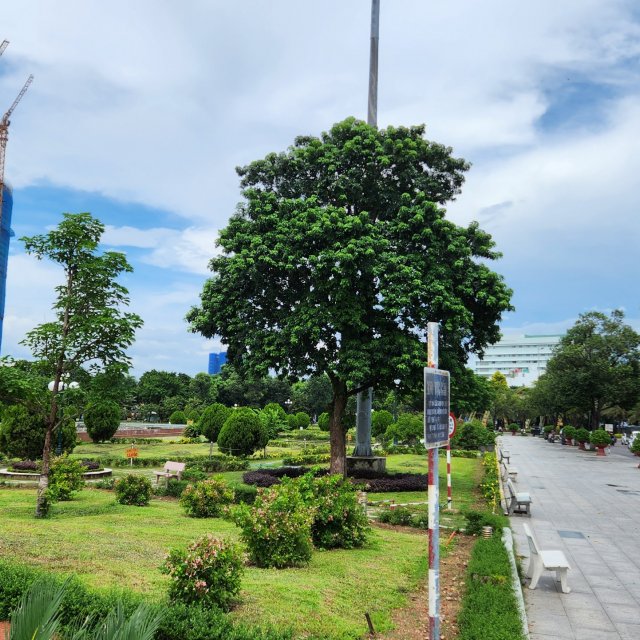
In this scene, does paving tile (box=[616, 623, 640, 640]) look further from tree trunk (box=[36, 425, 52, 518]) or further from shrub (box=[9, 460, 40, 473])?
shrub (box=[9, 460, 40, 473])

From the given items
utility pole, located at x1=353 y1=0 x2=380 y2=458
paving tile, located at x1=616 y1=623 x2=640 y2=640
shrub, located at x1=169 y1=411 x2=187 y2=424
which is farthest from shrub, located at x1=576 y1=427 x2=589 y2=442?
paving tile, located at x1=616 y1=623 x2=640 y2=640

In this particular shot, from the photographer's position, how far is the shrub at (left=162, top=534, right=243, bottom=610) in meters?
6.10

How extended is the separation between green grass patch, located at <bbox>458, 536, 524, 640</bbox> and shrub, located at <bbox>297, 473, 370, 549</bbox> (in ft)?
6.06

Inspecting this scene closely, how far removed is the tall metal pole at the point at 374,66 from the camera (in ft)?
70.3

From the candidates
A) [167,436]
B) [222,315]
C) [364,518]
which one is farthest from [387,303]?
[167,436]

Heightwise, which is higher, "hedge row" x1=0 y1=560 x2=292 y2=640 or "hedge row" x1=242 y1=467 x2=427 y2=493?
"hedge row" x1=0 y1=560 x2=292 y2=640

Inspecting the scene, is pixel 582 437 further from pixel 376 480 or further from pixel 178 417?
pixel 178 417

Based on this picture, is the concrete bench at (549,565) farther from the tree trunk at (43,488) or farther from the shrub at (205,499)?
the tree trunk at (43,488)

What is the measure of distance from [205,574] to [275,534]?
85.9 inches

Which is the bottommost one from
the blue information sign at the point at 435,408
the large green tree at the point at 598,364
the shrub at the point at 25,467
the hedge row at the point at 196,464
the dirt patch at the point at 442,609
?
the hedge row at the point at 196,464

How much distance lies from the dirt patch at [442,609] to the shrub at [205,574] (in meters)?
1.57

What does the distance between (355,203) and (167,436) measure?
120 feet

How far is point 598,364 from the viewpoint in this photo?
150 ft

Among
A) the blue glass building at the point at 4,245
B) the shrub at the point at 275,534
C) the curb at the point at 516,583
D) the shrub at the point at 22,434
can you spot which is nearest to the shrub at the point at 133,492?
the shrub at the point at 275,534
